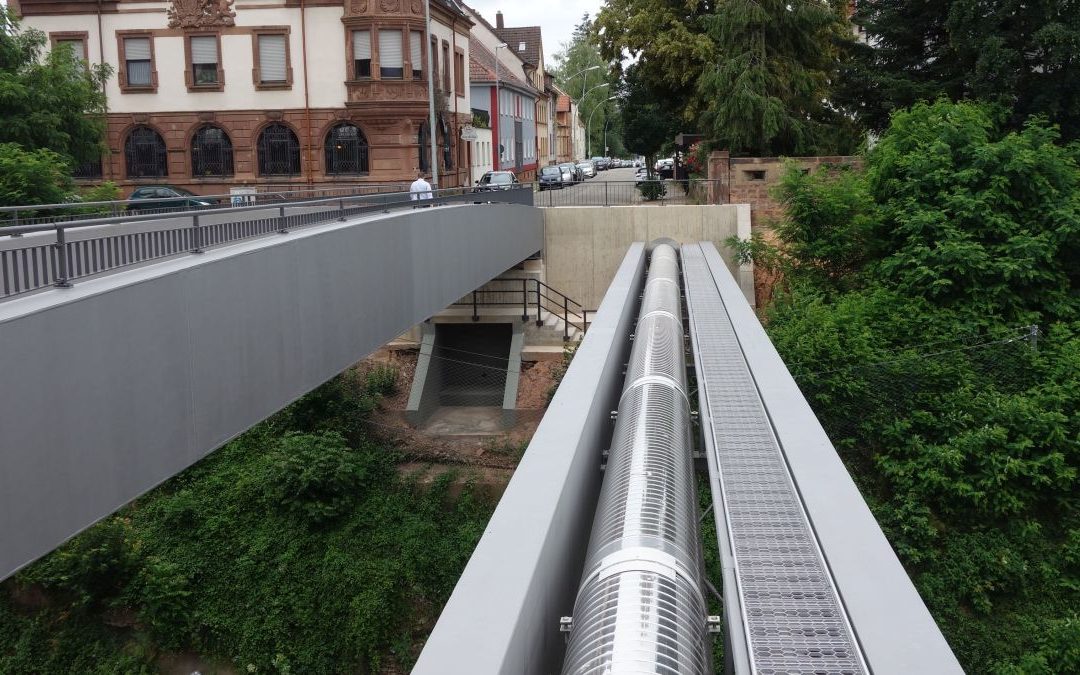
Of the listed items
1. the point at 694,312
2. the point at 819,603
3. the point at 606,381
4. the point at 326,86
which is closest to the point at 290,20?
the point at 326,86

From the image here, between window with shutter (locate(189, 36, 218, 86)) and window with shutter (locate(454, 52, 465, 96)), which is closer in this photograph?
window with shutter (locate(189, 36, 218, 86))

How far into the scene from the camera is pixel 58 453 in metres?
7.03

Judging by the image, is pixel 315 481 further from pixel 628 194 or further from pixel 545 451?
pixel 628 194

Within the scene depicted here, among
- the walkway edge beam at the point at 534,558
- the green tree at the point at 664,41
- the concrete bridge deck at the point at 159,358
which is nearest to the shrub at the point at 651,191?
the green tree at the point at 664,41

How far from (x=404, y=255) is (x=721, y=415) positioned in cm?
822

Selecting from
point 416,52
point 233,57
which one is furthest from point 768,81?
point 233,57

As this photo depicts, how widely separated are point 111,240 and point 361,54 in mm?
30508

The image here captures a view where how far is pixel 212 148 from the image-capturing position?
39375mm

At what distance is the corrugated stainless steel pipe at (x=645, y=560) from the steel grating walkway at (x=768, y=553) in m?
0.24

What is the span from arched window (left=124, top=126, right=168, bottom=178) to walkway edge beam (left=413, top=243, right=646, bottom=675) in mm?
33906

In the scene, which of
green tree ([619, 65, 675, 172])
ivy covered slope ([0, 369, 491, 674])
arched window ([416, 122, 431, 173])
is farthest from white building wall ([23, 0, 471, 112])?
ivy covered slope ([0, 369, 491, 674])

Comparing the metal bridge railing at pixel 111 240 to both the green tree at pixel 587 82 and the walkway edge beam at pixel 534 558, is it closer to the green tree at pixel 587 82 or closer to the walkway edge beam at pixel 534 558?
the walkway edge beam at pixel 534 558

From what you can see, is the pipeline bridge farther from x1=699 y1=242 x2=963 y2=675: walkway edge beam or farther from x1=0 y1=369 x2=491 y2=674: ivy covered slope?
x1=0 y1=369 x2=491 y2=674: ivy covered slope

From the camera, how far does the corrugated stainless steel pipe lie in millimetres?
4375
